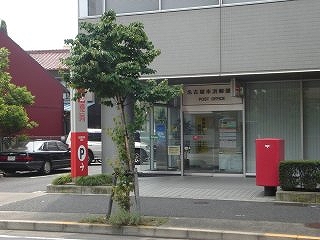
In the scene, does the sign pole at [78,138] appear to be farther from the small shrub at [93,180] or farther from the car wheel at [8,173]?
the car wheel at [8,173]

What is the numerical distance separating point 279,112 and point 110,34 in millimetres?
8570

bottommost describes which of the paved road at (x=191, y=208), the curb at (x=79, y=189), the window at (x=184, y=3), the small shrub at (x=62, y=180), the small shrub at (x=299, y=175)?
the paved road at (x=191, y=208)

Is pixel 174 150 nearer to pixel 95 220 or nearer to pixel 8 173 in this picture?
pixel 8 173

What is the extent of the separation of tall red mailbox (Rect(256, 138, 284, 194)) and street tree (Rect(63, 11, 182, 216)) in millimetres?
3410

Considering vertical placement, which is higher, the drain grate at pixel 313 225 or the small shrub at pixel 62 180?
the small shrub at pixel 62 180

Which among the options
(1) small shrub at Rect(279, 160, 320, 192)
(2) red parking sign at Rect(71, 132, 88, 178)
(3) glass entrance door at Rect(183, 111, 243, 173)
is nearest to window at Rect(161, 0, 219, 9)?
(3) glass entrance door at Rect(183, 111, 243, 173)

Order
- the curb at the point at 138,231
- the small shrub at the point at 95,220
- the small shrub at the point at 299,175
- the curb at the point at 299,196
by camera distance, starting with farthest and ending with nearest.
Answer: the small shrub at the point at 299,175
the curb at the point at 299,196
the small shrub at the point at 95,220
the curb at the point at 138,231

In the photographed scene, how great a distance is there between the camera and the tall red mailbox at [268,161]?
13117 millimetres

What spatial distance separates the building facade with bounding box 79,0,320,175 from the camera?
1520cm

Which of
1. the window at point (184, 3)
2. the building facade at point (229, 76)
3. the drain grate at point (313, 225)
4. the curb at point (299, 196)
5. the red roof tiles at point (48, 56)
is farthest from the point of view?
the red roof tiles at point (48, 56)

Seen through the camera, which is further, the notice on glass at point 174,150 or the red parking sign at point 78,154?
the notice on glass at point 174,150

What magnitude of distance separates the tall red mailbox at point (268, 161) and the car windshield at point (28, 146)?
37.4 feet

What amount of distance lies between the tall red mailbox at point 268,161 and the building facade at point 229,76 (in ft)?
9.29

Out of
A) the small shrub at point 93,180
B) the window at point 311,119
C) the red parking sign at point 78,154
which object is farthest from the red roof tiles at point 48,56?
the small shrub at point 93,180
